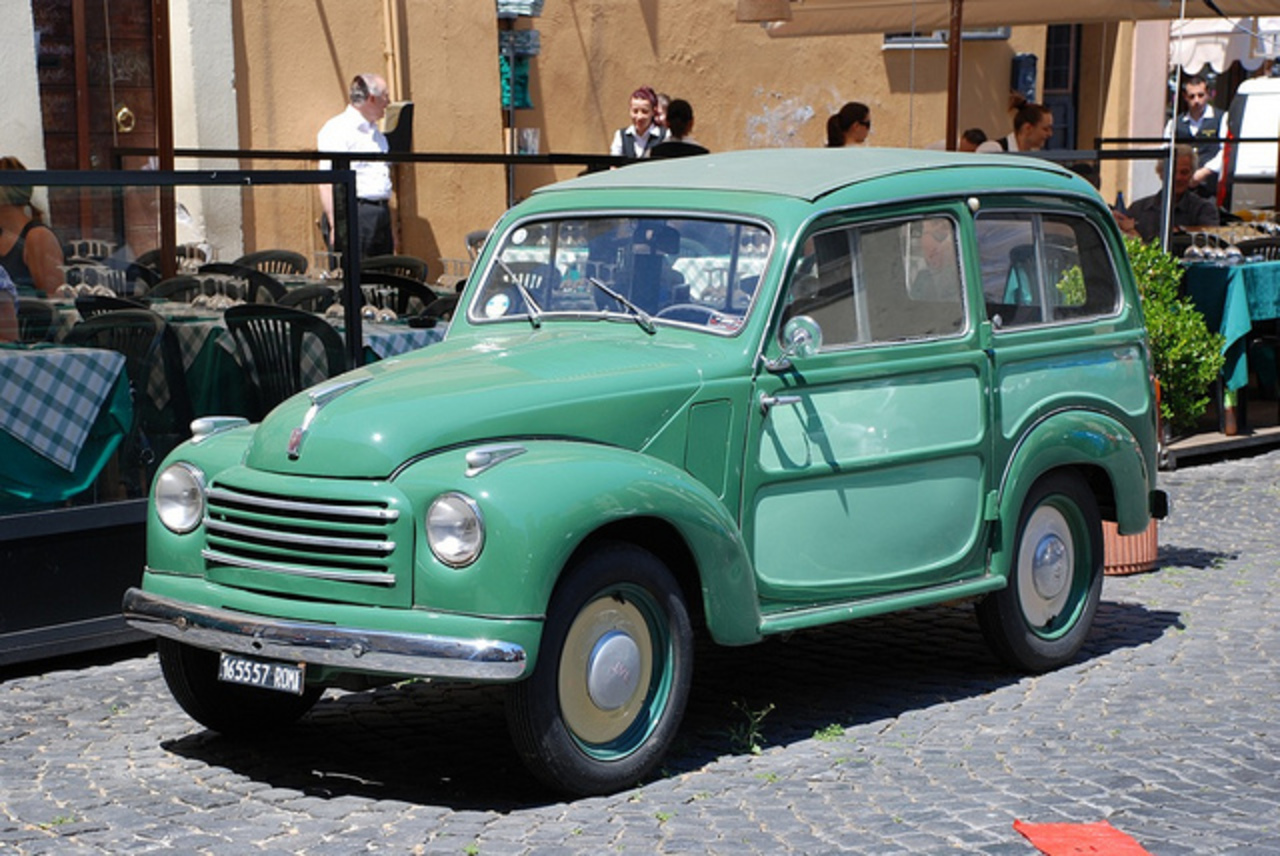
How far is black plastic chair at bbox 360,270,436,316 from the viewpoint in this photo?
29.5 feet

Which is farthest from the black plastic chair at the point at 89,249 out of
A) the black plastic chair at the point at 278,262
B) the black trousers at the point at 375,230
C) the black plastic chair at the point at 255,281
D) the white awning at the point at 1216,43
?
the white awning at the point at 1216,43

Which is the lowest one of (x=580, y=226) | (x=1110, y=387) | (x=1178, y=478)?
(x=1178, y=478)

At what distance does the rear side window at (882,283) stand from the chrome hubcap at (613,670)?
1.33 m

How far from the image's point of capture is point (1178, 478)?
1195 cm

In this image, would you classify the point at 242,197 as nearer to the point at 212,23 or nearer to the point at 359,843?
the point at 359,843

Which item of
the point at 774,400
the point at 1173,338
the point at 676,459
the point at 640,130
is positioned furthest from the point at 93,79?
the point at 676,459

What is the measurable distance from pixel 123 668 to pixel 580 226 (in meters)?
2.39

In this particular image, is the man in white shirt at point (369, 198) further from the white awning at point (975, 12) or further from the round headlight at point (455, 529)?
the white awning at point (975, 12)

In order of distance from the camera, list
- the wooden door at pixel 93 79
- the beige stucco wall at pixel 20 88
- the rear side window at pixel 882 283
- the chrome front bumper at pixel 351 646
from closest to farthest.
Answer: the chrome front bumper at pixel 351 646
the rear side window at pixel 882 283
the beige stucco wall at pixel 20 88
the wooden door at pixel 93 79

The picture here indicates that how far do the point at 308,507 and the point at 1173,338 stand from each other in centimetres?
728

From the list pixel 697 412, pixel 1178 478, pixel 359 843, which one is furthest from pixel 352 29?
pixel 359 843

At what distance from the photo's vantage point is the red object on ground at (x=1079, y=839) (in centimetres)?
526

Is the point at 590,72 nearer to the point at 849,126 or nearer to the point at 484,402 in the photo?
the point at 849,126

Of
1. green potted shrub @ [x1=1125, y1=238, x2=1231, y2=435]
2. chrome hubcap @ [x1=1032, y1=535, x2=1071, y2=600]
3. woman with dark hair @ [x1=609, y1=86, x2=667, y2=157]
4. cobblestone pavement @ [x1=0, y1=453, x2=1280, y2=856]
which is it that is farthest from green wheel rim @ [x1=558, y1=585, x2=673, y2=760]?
woman with dark hair @ [x1=609, y1=86, x2=667, y2=157]
